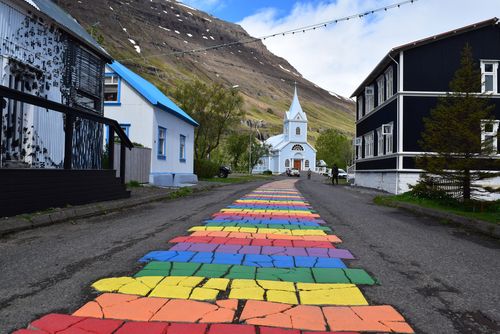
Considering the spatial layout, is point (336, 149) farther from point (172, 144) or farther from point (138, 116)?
point (138, 116)

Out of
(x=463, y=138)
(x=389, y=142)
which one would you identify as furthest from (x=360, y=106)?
(x=463, y=138)

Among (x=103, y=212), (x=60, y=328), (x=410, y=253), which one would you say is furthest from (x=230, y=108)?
(x=60, y=328)

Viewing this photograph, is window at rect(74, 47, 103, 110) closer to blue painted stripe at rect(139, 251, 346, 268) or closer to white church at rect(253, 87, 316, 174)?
blue painted stripe at rect(139, 251, 346, 268)

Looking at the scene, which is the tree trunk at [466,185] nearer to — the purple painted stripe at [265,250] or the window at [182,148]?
the purple painted stripe at [265,250]

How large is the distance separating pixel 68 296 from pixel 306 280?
7.57ft

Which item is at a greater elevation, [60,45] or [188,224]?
[60,45]

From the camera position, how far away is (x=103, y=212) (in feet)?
33.5

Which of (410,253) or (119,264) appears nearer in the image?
(119,264)

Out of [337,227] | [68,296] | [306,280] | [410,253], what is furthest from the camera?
[337,227]

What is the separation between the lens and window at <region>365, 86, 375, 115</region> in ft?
92.9

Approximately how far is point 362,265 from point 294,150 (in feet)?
293

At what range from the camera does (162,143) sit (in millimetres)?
22188

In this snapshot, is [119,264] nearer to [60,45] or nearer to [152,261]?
[152,261]

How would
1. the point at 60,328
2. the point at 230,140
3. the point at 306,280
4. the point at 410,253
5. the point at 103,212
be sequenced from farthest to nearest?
the point at 230,140 → the point at 103,212 → the point at 410,253 → the point at 306,280 → the point at 60,328
